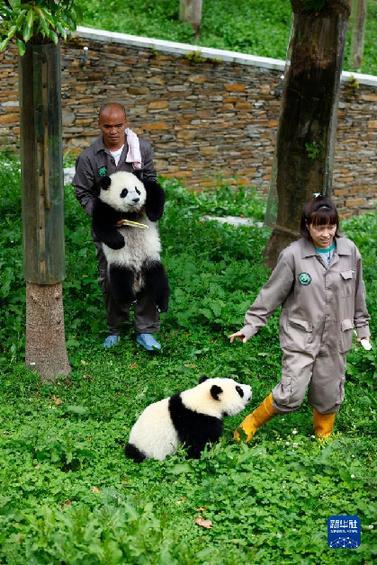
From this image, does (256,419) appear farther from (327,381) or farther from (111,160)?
(111,160)

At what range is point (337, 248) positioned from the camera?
5.22m

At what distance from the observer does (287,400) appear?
5.25m

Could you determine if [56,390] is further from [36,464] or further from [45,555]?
[45,555]

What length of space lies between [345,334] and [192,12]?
12.5 meters

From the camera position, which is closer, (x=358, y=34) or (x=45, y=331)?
(x=45, y=331)

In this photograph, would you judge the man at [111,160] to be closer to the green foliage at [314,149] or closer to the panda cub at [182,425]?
the panda cub at [182,425]

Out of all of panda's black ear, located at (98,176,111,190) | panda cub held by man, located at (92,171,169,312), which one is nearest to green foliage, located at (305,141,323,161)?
panda cub held by man, located at (92,171,169,312)

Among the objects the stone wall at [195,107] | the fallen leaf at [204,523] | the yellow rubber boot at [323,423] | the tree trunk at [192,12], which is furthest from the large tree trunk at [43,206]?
the tree trunk at [192,12]

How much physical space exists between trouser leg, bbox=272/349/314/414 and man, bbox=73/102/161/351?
5.37 feet

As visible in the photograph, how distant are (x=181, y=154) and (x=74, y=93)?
6.67 ft

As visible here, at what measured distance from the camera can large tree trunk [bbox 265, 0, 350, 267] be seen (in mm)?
7805

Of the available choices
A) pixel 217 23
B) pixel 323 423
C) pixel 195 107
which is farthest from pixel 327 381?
pixel 217 23

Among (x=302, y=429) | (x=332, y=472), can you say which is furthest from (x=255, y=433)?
(x=332, y=472)

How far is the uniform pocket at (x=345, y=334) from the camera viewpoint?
523cm
